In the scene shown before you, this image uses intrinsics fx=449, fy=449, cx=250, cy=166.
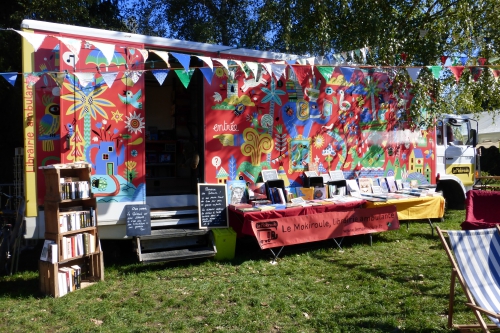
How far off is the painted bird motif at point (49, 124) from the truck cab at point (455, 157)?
23.2 ft

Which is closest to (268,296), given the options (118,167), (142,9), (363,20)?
(118,167)

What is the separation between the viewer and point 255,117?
6.94 metres

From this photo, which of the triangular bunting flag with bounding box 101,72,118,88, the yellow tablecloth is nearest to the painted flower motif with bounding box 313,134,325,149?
the yellow tablecloth

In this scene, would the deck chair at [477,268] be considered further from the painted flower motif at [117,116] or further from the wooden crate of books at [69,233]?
the painted flower motif at [117,116]

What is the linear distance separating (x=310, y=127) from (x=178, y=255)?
10.00ft

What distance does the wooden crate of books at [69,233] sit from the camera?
16.4 feet

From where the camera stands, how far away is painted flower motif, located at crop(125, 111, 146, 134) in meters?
5.97

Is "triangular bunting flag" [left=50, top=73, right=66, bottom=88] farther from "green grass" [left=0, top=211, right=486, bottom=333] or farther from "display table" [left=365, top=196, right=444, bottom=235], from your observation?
"display table" [left=365, top=196, right=444, bottom=235]

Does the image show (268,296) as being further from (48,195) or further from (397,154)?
(397,154)

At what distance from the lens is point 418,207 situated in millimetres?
7492

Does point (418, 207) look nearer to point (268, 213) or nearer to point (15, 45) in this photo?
point (268, 213)

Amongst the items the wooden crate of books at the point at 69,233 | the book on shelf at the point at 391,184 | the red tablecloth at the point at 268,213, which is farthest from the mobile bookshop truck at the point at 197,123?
the red tablecloth at the point at 268,213

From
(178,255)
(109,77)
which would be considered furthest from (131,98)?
(178,255)

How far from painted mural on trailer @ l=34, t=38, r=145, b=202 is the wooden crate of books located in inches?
12.7
